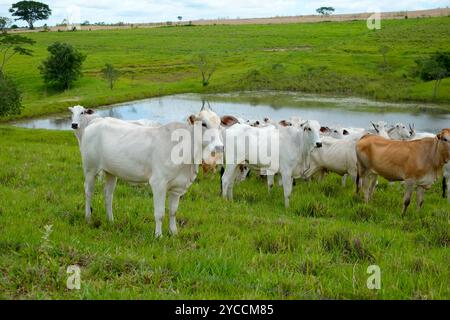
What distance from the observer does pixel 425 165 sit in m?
10.6

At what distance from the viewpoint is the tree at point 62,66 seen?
61.3m

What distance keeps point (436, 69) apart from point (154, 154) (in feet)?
164

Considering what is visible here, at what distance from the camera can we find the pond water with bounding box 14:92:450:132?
39.8 m

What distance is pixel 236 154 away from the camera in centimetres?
1223

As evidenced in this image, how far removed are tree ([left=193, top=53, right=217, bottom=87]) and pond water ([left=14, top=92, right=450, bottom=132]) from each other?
7.34m

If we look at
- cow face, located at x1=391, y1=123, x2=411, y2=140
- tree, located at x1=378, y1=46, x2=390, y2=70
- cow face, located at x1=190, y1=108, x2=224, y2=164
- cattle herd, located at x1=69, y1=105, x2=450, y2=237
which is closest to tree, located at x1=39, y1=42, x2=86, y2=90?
tree, located at x1=378, y1=46, x2=390, y2=70

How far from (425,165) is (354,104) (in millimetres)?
39358

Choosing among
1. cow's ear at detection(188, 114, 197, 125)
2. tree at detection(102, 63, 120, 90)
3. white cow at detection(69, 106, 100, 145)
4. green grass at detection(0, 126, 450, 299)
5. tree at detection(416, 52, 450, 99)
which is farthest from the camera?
tree at detection(102, 63, 120, 90)

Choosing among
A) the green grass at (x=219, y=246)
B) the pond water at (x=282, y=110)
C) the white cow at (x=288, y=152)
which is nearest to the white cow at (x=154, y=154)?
the green grass at (x=219, y=246)

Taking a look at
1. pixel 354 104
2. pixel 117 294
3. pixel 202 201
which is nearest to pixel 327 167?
pixel 202 201

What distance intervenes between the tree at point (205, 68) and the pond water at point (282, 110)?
7.34 m

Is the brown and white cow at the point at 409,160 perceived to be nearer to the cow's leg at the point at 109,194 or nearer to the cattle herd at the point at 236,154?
the cattle herd at the point at 236,154

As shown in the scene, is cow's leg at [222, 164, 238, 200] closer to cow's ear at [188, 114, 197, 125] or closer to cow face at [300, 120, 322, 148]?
cow face at [300, 120, 322, 148]

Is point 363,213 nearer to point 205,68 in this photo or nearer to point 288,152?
point 288,152
